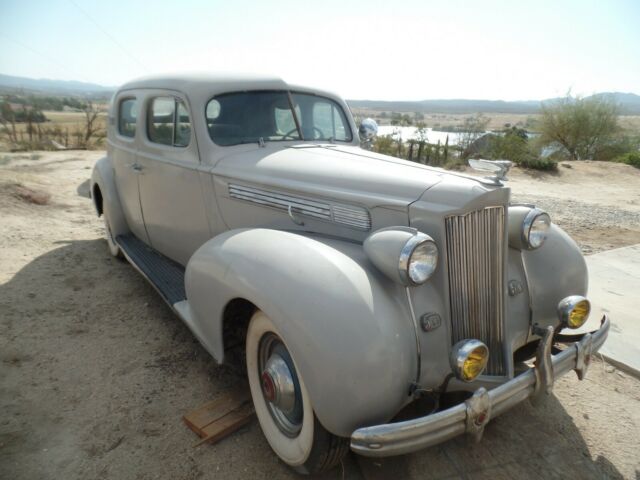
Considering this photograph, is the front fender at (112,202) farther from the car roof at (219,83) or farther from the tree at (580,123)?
the tree at (580,123)

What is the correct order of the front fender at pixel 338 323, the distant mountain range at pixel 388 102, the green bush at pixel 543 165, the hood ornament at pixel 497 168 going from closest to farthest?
1. the front fender at pixel 338 323
2. the hood ornament at pixel 497 168
3. the green bush at pixel 543 165
4. the distant mountain range at pixel 388 102

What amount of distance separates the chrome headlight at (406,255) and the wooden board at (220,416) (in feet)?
4.08

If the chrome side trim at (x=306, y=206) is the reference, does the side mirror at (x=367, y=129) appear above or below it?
above

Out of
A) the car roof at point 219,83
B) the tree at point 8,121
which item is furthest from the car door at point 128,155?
the tree at point 8,121

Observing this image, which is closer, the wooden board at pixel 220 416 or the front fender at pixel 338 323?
the front fender at pixel 338 323

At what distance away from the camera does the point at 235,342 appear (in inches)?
95.0

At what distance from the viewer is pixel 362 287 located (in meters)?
1.76

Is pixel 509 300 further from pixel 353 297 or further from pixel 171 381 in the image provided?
pixel 171 381

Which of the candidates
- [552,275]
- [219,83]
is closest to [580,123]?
[552,275]

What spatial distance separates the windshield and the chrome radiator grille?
1694 millimetres

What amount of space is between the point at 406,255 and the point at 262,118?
190 centimetres

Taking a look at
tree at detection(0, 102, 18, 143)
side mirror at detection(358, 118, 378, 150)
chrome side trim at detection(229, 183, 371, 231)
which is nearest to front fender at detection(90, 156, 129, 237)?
chrome side trim at detection(229, 183, 371, 231)

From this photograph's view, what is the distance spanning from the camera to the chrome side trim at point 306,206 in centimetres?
220

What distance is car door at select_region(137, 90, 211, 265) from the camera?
123 inches
